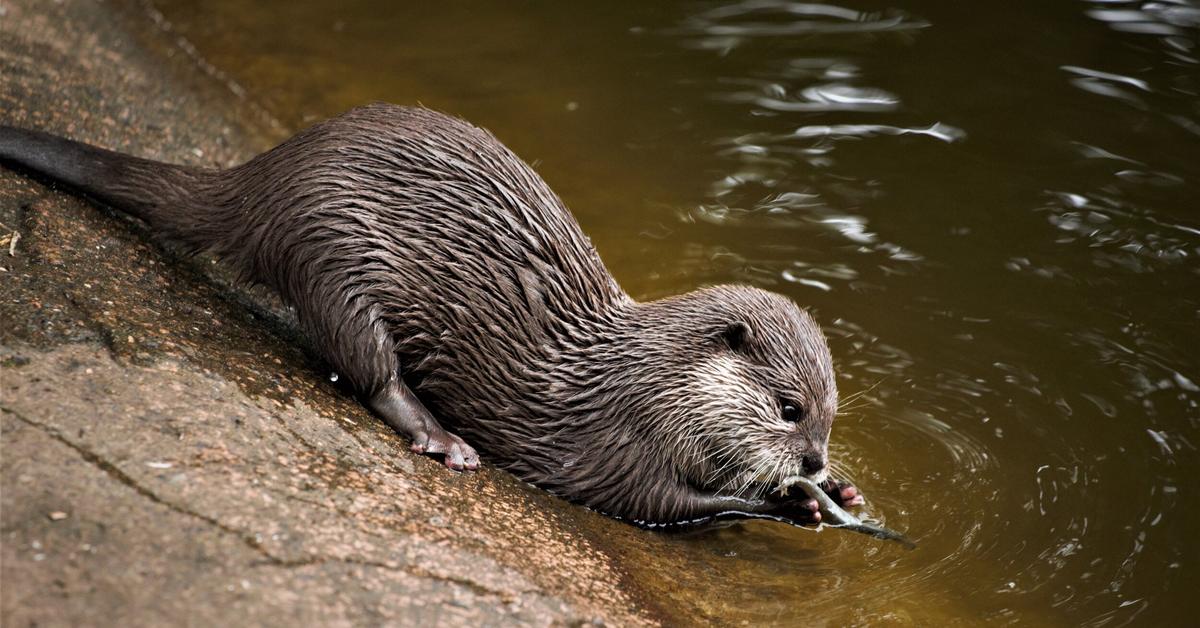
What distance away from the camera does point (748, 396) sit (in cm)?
323

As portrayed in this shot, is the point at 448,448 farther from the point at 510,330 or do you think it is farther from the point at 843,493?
the point at 843,493

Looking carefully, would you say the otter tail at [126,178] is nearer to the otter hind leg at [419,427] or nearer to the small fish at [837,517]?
the otter hind leg at [419,427]

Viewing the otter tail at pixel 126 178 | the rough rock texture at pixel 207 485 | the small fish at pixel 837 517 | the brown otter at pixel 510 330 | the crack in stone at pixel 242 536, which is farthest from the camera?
the otter tail at pixel 126 178

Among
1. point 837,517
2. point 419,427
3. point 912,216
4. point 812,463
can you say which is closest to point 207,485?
point 419,427

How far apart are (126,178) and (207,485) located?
1434mm

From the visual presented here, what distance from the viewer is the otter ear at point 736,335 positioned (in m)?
3.22

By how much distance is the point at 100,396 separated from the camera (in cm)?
253

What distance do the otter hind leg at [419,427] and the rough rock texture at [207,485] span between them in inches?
2.2

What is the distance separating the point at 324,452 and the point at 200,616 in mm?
732

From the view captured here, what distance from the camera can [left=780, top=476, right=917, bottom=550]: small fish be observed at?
10.7 ft

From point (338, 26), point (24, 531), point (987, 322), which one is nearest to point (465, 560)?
point (24, 531)

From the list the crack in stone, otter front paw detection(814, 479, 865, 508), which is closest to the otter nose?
otter front paw detection(814, 479, 865, 508)

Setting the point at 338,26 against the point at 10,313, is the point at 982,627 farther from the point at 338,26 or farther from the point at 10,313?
the point at 338,26

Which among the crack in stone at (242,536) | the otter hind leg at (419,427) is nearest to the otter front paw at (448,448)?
the otter hind leg at (419,427)
